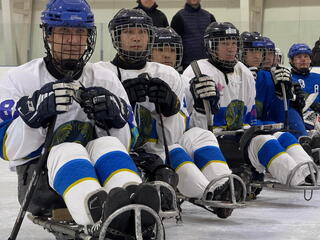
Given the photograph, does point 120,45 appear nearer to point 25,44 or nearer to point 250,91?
point 250,91

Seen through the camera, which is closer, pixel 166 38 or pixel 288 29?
pixel 166 38

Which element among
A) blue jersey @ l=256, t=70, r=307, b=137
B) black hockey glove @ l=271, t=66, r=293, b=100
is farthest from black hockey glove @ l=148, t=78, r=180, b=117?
blue jersey @ l=256, t=70, r=307, b=137

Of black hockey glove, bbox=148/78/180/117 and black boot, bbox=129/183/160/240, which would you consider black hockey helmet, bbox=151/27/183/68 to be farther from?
black boot, bbox=129/183/160/240

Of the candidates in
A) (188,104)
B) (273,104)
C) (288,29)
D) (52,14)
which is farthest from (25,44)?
(52,14)

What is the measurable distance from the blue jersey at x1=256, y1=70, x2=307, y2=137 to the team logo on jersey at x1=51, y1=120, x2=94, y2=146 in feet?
6.49

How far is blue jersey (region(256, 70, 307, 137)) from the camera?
4122 millimetres

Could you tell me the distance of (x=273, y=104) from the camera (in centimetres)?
416

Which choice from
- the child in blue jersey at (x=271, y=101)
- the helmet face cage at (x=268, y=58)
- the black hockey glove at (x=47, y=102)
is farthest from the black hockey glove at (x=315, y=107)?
the black hockey glove at (x=47, y=102)

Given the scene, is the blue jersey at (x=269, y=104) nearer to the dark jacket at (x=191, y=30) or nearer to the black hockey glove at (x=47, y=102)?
the dark jacket at (x=191, y=30)

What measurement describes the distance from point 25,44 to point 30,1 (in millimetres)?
3267

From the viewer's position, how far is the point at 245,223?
300cm

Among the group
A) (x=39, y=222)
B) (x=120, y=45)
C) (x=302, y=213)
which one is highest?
(x=120, y=45)

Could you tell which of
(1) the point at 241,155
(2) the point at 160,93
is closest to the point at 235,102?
(1) the point at 241,155

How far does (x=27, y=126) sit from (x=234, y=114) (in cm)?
150
